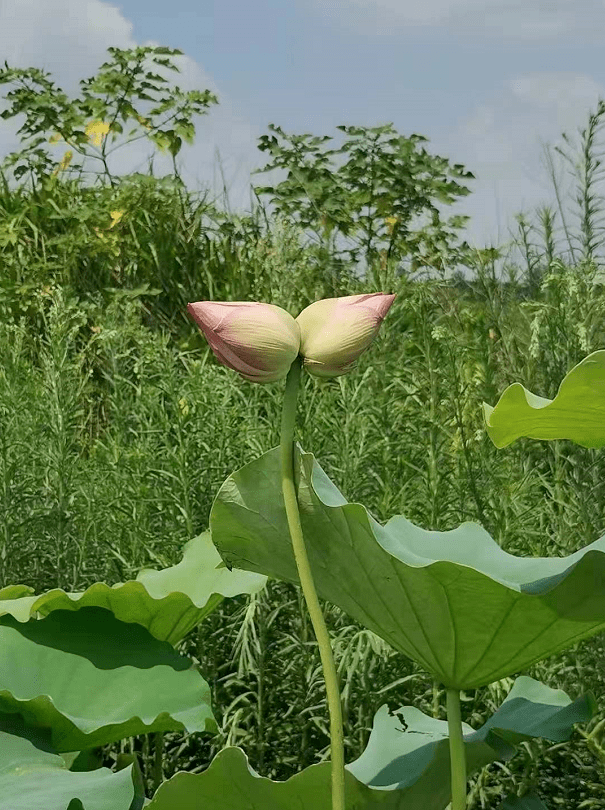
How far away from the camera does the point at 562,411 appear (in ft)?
3.51

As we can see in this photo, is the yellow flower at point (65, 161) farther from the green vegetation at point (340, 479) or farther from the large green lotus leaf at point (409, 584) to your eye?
the large green lotus leaf at point (409, 584)

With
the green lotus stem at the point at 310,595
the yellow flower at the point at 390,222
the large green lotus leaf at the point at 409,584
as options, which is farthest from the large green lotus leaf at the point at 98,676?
the yellow flower at the point at 390,222

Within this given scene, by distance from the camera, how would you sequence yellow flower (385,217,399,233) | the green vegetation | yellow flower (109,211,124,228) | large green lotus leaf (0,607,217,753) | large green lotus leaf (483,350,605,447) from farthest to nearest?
yellow flower (385,217,399,233), yellow flower (109,211,124,228), the green vegetation, large green lotus leaf (0,607,217,753), large green lotus leaf (483,350,605,447)

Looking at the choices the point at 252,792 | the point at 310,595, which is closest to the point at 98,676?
the point at 252,792

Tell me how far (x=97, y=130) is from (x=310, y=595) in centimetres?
680

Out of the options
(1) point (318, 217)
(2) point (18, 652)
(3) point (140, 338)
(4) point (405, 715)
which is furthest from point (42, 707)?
(1) point (318, 217)

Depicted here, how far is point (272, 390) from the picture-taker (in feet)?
9.66

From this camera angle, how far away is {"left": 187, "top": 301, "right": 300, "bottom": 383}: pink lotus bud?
2.92 feet

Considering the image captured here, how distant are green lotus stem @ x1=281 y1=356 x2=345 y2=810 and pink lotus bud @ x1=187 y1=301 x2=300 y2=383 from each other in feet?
0.08

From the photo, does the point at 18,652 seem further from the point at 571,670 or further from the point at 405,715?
the point at 571,670

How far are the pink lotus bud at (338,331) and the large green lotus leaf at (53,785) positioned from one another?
652mm

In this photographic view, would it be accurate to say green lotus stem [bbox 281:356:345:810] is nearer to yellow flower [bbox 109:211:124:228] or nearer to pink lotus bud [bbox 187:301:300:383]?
pink lotus bud [bbox 187:301:300:383]

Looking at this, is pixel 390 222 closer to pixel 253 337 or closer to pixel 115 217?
pixel 115 217

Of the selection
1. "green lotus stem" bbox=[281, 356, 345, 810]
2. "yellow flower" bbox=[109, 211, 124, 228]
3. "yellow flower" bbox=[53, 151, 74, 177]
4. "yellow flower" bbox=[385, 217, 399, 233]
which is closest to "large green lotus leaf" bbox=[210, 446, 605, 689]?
"green lotus stem" bbox=[281, 356, 345, 810]
